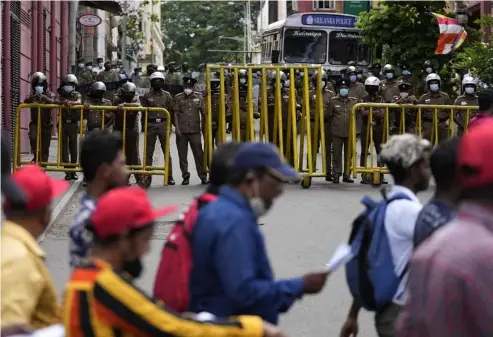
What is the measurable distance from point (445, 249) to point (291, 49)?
3076 cm

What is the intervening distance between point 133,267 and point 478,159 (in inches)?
56.5

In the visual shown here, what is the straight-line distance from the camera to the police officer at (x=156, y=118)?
1817 centimetres

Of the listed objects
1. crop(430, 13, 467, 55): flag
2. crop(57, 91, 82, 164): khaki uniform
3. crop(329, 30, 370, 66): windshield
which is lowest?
crop(57, 91, 82, 164): khaki uniform

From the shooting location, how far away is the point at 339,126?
1895cm

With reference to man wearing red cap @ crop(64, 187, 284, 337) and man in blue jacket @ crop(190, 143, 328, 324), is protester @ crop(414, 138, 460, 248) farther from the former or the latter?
man wearing red cap @ crop(64, 187, 284, 337)

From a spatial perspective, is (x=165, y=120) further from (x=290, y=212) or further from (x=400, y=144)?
(x=400, y=144)

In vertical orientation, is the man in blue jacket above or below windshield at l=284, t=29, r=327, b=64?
below

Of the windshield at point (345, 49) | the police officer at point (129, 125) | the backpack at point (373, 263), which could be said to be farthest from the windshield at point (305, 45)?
the backpack at point (373, 263)

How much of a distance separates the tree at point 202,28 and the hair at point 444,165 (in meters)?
89.4

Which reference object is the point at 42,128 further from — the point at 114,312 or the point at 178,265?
the point at 114,312

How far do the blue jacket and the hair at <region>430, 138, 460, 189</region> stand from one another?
908 mm

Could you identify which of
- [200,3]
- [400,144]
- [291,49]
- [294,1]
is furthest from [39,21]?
[200,3]

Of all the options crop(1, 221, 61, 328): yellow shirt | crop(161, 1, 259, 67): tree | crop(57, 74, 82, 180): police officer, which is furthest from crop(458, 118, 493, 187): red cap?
crop(161, 1, 259, 67): tree

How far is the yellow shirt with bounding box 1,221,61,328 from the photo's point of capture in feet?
13.4
